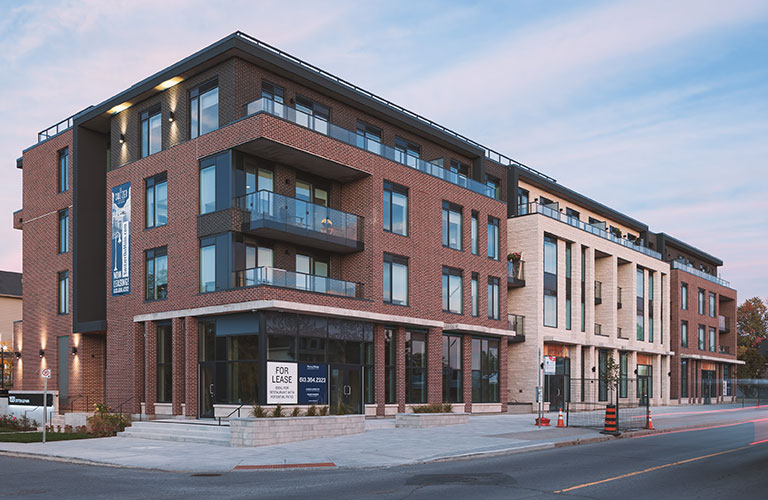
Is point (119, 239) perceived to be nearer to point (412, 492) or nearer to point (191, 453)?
point (191, 453)

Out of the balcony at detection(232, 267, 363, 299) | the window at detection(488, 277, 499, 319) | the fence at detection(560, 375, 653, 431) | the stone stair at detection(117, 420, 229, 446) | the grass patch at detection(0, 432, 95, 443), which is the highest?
the balcony at detection(232, 267, 363, 299)

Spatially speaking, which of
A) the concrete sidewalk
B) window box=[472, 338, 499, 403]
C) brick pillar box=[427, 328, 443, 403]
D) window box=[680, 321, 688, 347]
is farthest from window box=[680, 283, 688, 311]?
the concrete sidewalk

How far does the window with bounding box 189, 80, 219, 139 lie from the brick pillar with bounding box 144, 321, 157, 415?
903 centimetres

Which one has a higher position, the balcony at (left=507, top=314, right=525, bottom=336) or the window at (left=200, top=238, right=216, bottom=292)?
the window at (left=200, top=238, right=216, bottom=292)

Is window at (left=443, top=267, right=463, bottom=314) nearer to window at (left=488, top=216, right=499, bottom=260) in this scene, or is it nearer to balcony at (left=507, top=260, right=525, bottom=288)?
window at (left=488, top=216, right=499, bottom=260)

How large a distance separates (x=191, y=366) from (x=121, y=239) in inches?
330

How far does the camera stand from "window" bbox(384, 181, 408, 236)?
3622 cm

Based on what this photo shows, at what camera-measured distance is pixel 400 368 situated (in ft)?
Answer: 119

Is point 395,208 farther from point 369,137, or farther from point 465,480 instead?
point 465,480

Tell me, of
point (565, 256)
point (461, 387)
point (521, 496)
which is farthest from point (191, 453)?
point (565, 256)

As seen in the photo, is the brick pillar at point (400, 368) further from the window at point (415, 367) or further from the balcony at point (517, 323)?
the balcony at point (517, 323)

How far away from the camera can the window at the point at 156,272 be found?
33.7 m

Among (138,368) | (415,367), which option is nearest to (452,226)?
(415,367)

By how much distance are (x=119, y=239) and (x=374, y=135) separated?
13827 millimetres
